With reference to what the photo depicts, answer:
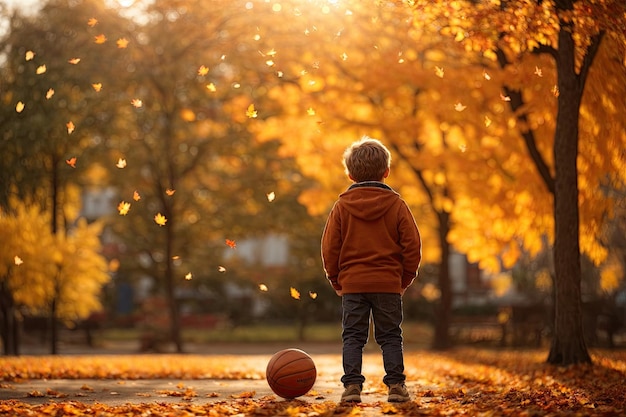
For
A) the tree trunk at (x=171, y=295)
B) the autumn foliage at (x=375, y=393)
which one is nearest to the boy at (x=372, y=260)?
the autumn foliage at (x=375, y=393)

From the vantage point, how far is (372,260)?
22.9 ft

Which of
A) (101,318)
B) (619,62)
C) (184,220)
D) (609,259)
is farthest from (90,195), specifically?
(619,62)

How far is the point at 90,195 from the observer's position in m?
62.6

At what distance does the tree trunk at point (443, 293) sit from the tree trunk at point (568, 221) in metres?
9.20

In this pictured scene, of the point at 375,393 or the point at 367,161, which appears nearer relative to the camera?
the point at 367,161

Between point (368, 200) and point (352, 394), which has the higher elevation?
point (368, 200)

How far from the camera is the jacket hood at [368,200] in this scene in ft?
23.1

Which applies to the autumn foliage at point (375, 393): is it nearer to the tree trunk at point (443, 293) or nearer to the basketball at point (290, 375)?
the basketball at point (290, 375)

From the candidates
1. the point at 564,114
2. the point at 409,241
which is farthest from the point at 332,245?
the point at 564,114

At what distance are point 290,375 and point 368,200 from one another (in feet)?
5.10

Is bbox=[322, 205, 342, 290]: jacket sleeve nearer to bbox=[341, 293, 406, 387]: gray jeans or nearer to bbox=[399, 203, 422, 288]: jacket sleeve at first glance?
bbox=[341, 293, 406, 387]: gray jeans

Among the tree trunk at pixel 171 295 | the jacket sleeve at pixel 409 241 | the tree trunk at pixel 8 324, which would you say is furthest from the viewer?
the tree trunk at pixel 171 295

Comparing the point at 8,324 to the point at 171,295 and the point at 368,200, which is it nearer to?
the point at 171,295

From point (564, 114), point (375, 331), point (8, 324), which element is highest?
point (564, 114)
